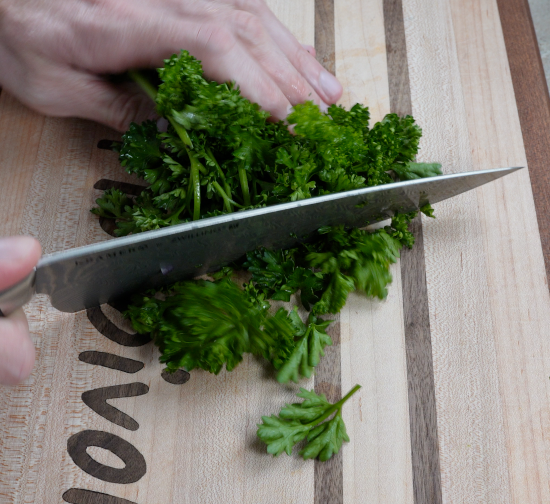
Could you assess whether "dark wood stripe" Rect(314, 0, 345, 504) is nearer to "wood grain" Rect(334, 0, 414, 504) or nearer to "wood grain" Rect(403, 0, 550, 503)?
"wood grain" Rect(334, 0, 414, 504)

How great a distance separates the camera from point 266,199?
154 cm

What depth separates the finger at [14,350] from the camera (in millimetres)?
1155

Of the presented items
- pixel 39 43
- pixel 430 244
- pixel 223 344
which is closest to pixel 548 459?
pixel 430 244

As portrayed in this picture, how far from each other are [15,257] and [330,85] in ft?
4.29

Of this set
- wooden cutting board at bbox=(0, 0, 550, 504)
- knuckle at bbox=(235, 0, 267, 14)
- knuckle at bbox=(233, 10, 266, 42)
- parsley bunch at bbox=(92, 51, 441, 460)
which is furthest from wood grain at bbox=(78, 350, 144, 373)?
knuckle at bbox=(235, 0, 267, 14)

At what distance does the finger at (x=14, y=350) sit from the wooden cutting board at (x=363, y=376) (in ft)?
1.12

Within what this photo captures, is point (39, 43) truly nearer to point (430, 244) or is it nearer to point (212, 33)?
point (212, 33)

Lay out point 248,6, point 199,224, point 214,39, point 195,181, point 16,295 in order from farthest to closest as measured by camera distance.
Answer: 1. point 248,6
2. point 214,39
3. point 195,181
4. point 199,224
5. point 16,295

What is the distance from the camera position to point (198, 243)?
1.47 m

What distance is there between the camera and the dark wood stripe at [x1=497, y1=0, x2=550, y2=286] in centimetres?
185

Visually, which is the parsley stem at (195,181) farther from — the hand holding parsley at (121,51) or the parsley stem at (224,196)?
the hand holding parsley at (121,51)

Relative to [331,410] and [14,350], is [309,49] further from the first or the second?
[14,350]

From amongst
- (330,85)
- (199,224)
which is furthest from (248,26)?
(199,224)

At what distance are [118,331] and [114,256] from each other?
32 centimetres
